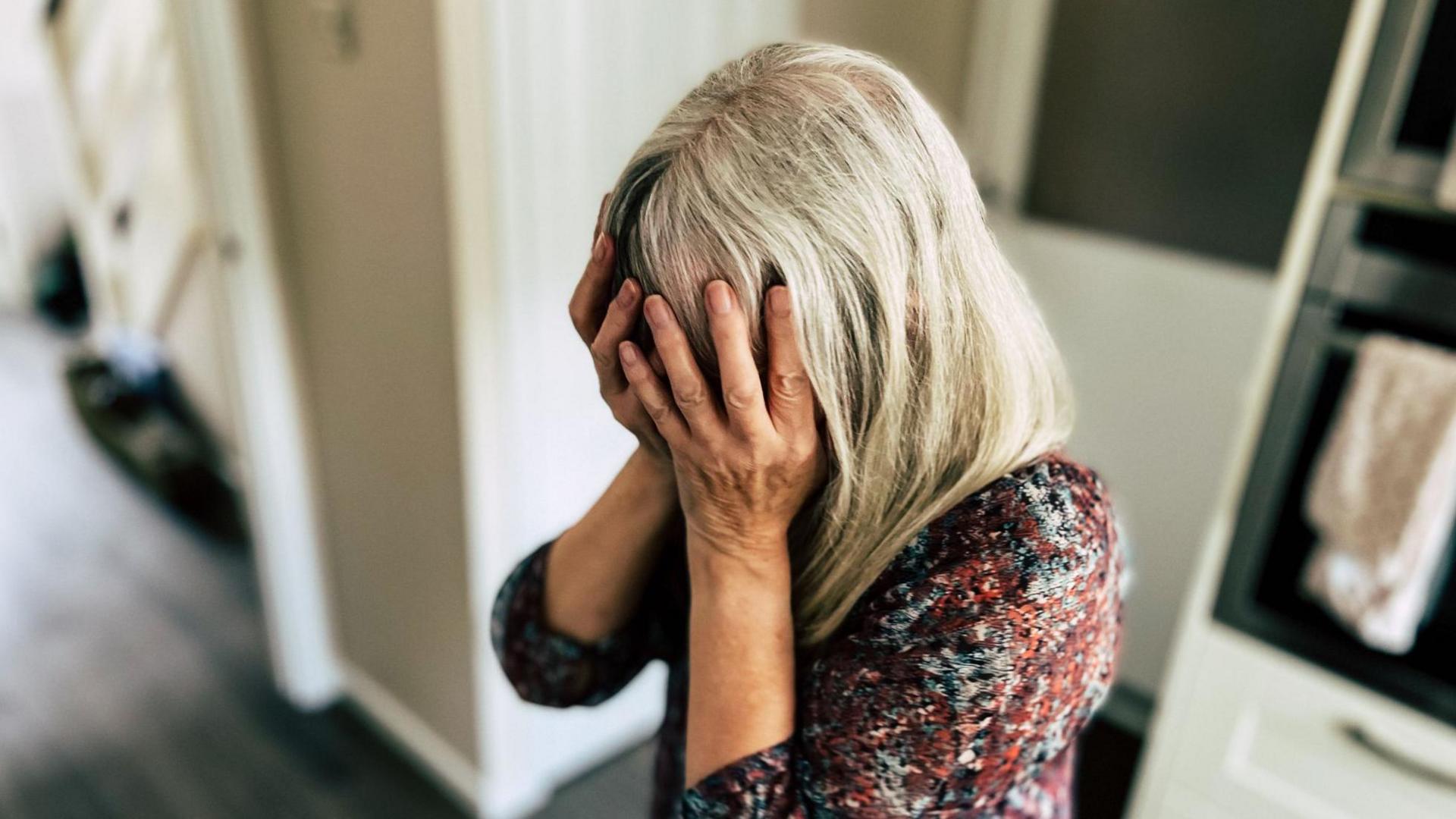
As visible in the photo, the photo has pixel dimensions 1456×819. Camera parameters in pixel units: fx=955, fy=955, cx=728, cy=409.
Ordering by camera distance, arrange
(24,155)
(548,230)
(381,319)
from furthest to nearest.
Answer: (24,155)
(381,319)
(548,230)

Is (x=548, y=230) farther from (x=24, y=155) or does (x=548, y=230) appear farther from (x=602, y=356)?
(x=24, y=155)

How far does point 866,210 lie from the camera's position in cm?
54

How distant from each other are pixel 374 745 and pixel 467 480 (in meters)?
0.78

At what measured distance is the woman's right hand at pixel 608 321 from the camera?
1.97 feet

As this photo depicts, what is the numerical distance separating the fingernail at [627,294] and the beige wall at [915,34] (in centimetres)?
121

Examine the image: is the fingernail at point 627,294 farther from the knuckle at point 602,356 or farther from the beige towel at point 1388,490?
the beige towel at point 1388,490

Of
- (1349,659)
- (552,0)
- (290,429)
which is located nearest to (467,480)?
(290,429)

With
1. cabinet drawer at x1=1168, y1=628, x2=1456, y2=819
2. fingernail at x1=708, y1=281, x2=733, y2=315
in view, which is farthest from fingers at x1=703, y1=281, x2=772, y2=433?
cabinet drawer at x1=1168, y1=628, x2=1456, y2=819

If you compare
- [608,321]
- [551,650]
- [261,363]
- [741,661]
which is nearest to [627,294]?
[608,321]

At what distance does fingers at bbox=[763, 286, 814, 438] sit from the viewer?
544 mm

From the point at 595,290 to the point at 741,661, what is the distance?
0.87 feet

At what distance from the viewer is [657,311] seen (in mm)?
565

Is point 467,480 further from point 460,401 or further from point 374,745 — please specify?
point 374,745

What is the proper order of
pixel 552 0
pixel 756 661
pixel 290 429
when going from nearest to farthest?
pixel 756 661 → pixel 552 0 → pixel 290 429
